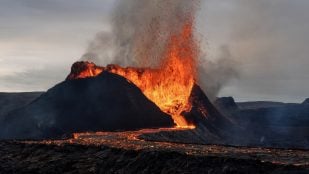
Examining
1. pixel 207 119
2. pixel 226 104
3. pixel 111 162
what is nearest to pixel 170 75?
pixel 207 119

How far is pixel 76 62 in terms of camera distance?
120 metres

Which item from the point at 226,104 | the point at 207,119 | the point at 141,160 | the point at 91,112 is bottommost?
the point at 141,160

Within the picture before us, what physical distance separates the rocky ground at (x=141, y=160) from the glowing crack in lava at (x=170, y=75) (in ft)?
180

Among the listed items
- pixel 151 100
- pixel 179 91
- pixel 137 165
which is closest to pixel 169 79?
pixel 179 91

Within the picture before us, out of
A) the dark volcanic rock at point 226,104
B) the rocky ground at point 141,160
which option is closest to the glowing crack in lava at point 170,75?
the dark volcanic rock at point 226,104

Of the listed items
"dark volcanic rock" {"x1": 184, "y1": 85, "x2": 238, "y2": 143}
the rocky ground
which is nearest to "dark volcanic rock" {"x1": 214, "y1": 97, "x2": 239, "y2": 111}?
"dark volcanic rock" {"x1": 184, "y1": 85, "x2": 238, "y2": 143}

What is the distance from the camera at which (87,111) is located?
105562 mm

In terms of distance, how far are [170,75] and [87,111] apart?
26.7 meters

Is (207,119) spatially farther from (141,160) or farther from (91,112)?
(141,160)

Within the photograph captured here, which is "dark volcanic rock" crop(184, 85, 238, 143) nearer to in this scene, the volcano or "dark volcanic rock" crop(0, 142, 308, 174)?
the volcano

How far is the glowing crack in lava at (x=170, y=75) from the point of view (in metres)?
118

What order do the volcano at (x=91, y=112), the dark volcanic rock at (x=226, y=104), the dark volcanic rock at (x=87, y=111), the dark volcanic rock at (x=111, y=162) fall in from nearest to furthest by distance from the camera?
the dark volcanic rock at (x=111, y=162) < the dark volcanic rock at (x=87, y=111) < the volcano at (x=91, y=112) < the dark volcanic rock at (x=226, y=104)

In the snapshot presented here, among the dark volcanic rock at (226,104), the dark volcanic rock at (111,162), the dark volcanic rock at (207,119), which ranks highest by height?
the dark volcanic rock at (226,104)

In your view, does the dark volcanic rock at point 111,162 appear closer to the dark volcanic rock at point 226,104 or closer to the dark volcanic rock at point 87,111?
the dark volcanic rock at point 87,111
